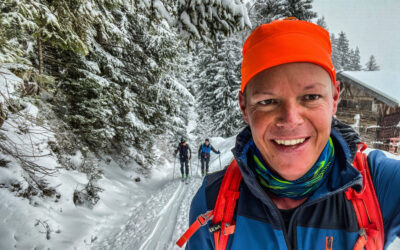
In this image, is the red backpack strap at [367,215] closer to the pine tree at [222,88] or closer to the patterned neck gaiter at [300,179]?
the patterned neck gaiter at [300,179]

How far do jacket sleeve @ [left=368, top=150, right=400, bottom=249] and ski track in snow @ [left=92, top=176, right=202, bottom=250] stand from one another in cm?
513

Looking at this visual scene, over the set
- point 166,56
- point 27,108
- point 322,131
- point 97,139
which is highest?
point 166,56

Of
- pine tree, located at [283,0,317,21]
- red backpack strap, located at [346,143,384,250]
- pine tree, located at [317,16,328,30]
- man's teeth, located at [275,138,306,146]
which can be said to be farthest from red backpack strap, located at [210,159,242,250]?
pine tree, located at [317,16,328,30]

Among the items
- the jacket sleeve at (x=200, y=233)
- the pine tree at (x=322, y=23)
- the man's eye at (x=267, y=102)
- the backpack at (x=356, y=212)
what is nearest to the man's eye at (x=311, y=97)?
the man's eye at (x=267, y=102)

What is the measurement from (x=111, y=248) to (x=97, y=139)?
4.16m

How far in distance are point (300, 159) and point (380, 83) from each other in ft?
53.7

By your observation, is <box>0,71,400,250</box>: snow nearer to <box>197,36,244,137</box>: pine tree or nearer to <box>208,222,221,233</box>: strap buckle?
<box>208,222,221,233</box>: strap buckle

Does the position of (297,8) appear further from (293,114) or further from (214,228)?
(214,228)

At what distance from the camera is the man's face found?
1.23 meters

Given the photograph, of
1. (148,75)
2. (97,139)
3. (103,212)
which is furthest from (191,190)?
(148,75)

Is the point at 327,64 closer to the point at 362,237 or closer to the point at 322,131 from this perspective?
the point at 322,131

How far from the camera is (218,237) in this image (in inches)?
53.6

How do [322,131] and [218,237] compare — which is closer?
[322,131]

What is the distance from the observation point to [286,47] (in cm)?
130
